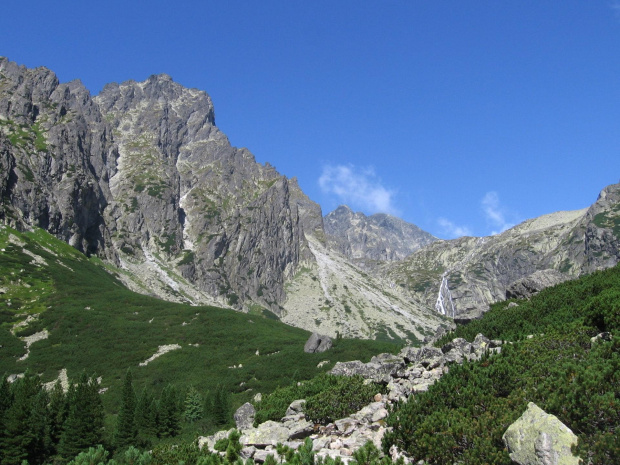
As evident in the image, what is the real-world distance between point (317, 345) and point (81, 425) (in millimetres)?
56927

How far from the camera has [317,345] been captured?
306ft

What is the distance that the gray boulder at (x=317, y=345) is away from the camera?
302ft

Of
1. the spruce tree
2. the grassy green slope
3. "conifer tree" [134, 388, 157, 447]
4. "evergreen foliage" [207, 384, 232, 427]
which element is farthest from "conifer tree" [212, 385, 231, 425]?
the spruce tree

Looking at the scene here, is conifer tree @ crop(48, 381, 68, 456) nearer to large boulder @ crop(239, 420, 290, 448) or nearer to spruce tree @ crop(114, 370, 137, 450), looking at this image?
spruce tree @ crop(114, 370, 137, 450)

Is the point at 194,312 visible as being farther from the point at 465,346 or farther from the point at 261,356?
the point at 465,346

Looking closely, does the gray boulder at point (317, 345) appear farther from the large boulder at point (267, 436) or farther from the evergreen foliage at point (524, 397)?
the large boulder at point (267, 436)

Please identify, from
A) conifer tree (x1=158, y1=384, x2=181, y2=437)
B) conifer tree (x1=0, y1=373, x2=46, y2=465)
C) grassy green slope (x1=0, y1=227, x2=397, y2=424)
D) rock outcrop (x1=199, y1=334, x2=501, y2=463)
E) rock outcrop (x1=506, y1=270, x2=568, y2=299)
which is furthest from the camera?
grassy green slope (x1=0, y1=227, x2=397, y2=424)

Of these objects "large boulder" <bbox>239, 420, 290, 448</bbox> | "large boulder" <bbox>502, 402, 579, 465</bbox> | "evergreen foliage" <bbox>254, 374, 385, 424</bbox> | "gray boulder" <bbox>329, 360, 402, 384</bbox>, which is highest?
"gray boulder" <bbox>329, 360, 402, 384</bbox>

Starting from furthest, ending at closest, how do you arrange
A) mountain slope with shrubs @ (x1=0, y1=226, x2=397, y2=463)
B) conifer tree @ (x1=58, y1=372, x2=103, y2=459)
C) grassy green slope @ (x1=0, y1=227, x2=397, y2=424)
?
grassy green slope @ (x1=0, y1=227, x2=397, y2=424) → mountain slope with shrubs @ (x1=0, y1=226, x2=397, y2=463) → conifer tree @ (x1=58, y1=372, x2=103, y2=459)

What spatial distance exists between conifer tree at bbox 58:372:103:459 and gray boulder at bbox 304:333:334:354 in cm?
5239

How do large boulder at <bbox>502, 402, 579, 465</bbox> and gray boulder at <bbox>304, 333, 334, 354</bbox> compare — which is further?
gray boulder at <bbox>304, 333, 334, 354</bbox>

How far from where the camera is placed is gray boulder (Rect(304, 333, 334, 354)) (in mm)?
92188

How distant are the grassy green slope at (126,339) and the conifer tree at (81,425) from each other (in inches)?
790

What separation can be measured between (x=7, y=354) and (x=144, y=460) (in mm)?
77407
